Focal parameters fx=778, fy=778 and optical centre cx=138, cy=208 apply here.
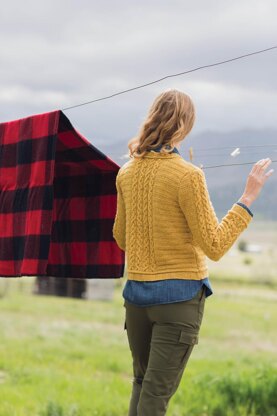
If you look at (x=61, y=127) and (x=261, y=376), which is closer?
(x=61, y=127)

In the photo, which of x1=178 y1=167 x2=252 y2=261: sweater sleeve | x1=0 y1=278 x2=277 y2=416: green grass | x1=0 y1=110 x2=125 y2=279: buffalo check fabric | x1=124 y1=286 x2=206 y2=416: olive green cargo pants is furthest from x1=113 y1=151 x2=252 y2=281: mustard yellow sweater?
x1=0 y1=278 x2=277 y2=416: green grass

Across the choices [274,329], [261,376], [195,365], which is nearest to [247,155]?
[261,376]

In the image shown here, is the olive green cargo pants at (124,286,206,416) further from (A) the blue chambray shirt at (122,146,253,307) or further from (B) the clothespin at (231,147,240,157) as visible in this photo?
(B) the clothespin at (231,147,240,157)

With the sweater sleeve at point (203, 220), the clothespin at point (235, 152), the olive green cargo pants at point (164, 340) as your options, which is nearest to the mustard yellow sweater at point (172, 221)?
the sweater sleeve at point (203, 220)

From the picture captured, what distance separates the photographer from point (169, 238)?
2568 mm

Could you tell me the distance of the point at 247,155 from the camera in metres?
3.03

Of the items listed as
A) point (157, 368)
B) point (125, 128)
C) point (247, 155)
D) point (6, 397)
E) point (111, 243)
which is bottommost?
point (6, 397)

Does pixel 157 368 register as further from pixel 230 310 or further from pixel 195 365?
pixel 230 310

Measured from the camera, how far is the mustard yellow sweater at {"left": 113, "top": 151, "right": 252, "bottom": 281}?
2488mm

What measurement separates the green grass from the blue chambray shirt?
9.71 feet

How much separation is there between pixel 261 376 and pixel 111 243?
3.08 m

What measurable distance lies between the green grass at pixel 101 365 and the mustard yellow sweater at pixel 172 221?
300cm

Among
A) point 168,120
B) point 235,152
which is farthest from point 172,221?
point 235,152

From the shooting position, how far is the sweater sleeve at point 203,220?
2.47 meters
